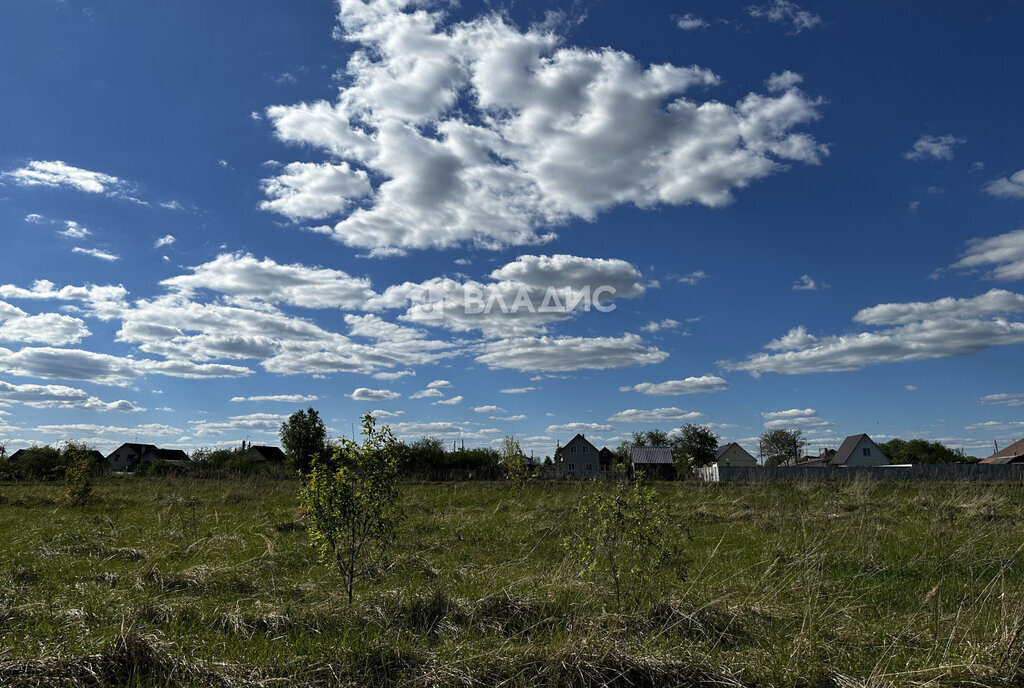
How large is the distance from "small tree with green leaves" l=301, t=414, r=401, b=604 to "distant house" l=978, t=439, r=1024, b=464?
6888cm

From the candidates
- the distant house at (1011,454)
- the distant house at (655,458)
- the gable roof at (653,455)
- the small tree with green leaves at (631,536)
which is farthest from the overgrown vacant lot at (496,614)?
the distant house at (1011,454)

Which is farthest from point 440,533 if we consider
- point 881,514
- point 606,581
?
point 881,514

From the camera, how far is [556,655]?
4426 millimetres

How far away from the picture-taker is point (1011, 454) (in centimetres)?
6156

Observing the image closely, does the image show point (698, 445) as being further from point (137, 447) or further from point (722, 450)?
point (137, 447)

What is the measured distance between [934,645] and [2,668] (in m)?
6.67

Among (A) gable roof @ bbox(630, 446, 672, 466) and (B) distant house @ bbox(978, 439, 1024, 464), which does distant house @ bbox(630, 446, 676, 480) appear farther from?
(B) distant house @ bbox(978, 439, 1024, 464)

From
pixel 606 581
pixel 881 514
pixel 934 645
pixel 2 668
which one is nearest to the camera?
pixel 2 668

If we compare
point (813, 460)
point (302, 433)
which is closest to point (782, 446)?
point (813, 460)

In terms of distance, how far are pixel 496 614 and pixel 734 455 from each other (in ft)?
334

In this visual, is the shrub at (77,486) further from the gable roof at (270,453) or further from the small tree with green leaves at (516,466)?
the gable roof at (270,453)

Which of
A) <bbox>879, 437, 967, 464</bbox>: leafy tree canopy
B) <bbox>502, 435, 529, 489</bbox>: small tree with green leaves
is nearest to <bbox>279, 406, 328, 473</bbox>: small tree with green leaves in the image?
<bbox>502, 435, 529, 489</bbox>: small tree with green leaves

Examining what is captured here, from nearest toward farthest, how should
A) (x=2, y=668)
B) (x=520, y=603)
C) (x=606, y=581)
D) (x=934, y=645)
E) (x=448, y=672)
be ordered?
(x=2, y=668), (x=448, y=672), (x=934, y=645), (x=520, y=603), (x=606, y=581)

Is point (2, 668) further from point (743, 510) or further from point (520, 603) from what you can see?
point (743, 510)
